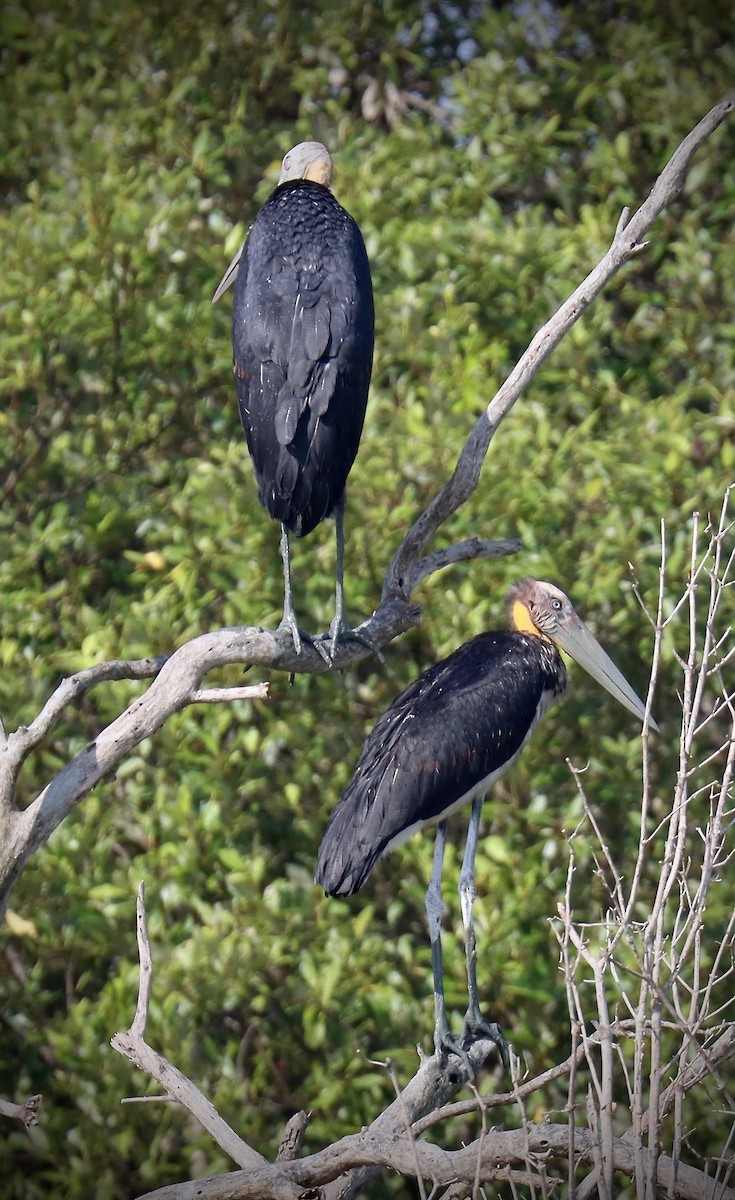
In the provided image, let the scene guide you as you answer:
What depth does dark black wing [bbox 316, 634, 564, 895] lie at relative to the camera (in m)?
3.86

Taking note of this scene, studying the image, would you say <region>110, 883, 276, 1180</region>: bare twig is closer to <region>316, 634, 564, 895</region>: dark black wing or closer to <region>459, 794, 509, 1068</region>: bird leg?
<region>316, 634, 564, 895</region>: dark black wing

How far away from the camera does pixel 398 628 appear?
12.6 feet

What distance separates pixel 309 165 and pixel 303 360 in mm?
1097

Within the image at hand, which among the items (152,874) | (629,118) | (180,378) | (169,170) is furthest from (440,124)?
(152,874)

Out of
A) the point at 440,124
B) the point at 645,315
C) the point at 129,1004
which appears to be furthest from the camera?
the point at 440,124

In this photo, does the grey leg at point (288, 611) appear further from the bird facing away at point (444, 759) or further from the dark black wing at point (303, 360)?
the bird facing away at point (444, 759)

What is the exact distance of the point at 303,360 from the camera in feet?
12.0

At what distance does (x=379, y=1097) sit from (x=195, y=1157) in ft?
1.98

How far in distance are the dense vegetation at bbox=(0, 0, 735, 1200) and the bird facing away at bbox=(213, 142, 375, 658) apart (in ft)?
4.31

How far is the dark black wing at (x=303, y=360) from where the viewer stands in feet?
12.0

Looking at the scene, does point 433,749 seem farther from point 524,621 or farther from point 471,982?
point 524,621

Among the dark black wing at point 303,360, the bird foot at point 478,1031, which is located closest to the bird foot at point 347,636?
the dark black wing at point 303,360

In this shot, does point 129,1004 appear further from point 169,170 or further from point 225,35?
point 225,35

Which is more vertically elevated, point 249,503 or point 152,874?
point 249,503
